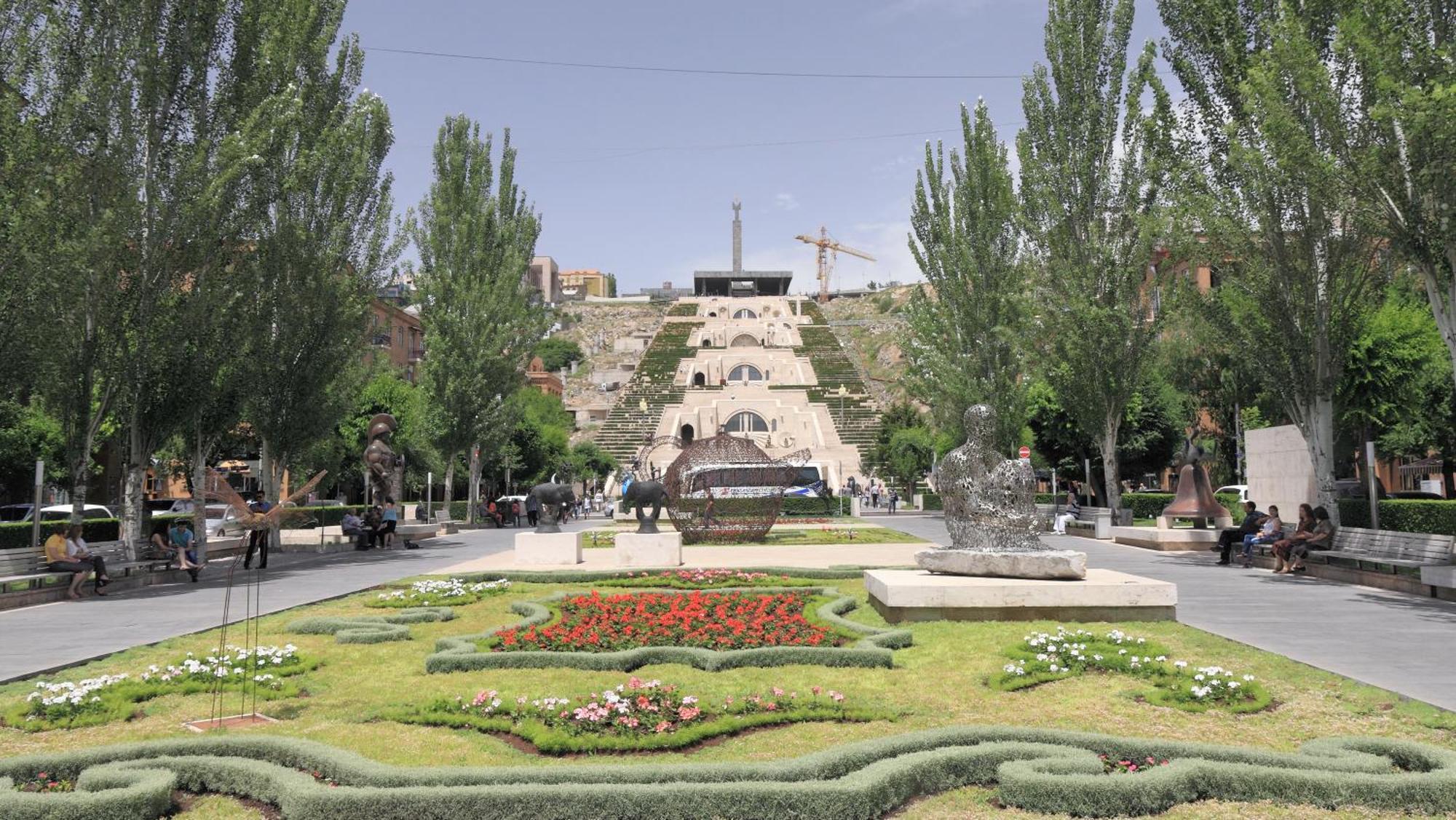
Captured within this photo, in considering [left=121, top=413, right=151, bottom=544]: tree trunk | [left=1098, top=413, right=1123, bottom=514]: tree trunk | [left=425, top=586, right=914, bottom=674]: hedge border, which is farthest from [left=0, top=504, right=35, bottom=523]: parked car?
[left=1098, top=413, right=1123, bottom=514]: tree trunk

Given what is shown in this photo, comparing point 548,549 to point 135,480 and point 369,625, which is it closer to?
point 135,480

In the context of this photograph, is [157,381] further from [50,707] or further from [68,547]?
[50,707]

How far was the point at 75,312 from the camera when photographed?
1558cm

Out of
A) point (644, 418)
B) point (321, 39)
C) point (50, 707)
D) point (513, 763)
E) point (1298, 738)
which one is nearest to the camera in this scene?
point (513, 763)

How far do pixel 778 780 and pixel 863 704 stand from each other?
179cm

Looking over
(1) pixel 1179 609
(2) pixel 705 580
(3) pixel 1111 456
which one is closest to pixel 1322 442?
(3) pixel 1111 456

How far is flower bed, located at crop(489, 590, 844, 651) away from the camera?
8.73 metres

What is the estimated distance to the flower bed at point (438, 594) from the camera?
12188mm

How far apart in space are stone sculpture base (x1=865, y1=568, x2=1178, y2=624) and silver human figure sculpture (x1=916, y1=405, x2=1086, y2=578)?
324mm

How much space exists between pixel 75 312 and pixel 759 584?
450 inches

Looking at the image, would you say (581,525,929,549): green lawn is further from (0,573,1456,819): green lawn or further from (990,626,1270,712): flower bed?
(990,626,1270,712): flower bed

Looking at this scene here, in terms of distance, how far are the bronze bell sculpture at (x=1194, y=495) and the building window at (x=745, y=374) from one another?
208ft

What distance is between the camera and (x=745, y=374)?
85438 millimetres

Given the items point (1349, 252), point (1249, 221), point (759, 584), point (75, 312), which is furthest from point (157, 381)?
point (1349, 252)
